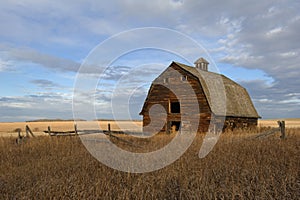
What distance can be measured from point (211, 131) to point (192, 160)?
45.5ft

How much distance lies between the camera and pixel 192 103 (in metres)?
23.1

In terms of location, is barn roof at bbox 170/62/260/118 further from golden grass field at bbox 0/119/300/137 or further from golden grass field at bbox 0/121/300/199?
golden grass field at bbox 0/121/300/199

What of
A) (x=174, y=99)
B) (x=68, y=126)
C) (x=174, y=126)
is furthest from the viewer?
(x=68, y=126)

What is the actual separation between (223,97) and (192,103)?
3.13 metres

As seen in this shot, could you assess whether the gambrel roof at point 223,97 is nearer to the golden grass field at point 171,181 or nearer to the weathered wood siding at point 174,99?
the weathered wood siding at point 174,99

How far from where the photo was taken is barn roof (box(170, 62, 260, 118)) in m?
22.5

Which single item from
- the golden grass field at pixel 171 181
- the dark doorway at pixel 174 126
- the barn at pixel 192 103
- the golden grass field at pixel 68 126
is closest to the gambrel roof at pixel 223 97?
the barn at pixel 192 103

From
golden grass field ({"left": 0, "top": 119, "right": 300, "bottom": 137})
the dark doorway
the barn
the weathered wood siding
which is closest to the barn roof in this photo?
the barn

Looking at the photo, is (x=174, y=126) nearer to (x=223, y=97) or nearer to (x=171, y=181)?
(x=223, y=97)

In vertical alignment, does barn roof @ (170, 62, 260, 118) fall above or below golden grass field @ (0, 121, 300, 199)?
above

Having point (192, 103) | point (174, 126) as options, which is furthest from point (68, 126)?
point (192, 103)

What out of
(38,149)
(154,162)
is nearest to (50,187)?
(154,162)

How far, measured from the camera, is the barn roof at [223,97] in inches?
886

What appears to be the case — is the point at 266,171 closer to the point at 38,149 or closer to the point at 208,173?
the point at 208,173
